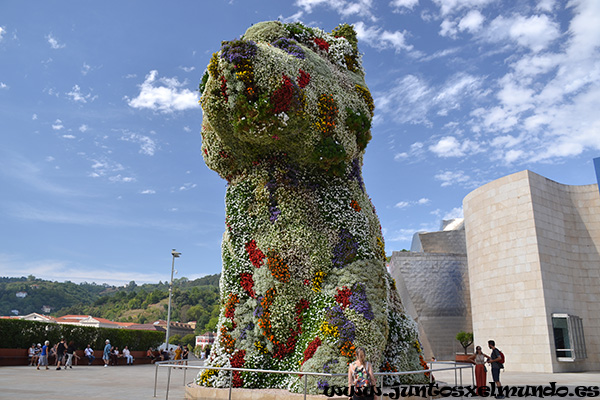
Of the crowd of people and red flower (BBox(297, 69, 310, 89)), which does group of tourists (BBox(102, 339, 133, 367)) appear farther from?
red flower (BBox(297, 69, 310, 89))

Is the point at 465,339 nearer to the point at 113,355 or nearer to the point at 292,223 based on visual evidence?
the point at 113,355

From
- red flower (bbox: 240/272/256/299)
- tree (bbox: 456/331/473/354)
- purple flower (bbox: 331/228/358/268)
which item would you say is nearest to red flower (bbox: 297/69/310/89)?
purple flower (bbox: 331/228/358/268)

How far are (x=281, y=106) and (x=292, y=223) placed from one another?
8.44ft

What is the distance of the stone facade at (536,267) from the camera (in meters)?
22.1

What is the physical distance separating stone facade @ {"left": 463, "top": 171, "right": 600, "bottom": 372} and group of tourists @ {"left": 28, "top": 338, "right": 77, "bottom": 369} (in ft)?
69.4

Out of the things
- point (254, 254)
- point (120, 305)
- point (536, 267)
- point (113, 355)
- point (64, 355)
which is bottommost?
point (113, 355)

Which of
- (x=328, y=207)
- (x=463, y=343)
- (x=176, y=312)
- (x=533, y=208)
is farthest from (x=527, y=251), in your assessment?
(x=176, y=312)

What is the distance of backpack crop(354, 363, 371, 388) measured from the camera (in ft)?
20.4

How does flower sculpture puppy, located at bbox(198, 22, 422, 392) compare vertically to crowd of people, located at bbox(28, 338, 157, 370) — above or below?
above

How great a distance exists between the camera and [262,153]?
1057 cm

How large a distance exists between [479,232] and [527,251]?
343 cm

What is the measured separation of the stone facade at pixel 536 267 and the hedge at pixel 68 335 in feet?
70.4

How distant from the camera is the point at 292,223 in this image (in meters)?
10.0

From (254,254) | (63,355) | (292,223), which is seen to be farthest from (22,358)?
(292,223)
